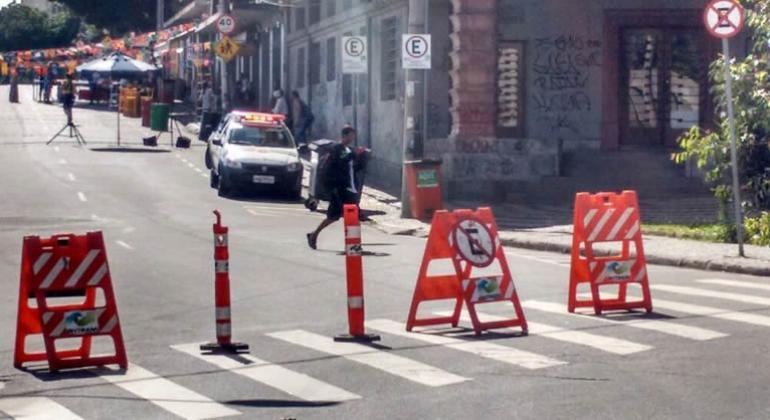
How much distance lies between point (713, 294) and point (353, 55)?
16.3 m

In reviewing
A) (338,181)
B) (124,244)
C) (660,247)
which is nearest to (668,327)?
(660,247)

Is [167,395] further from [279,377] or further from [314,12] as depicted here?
[314,12]

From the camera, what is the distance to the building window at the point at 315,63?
153 ft

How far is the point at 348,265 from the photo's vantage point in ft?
42.8

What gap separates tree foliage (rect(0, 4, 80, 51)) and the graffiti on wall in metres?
99.9

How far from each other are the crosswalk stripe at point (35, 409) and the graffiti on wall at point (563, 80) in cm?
2197

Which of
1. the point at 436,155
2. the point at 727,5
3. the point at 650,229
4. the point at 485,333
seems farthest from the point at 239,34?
the point at 485,333

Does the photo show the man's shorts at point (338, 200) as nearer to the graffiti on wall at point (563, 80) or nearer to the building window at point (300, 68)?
the graffiti on wall at point (563, 80)

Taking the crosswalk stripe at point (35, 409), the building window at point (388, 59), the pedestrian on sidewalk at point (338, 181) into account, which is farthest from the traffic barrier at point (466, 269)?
the building window at point (388, 59)

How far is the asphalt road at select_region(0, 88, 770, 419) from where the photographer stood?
32.9 ft

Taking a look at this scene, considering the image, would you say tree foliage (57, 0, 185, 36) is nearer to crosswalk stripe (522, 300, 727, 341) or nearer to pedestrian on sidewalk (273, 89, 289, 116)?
pedestrian on sidewalk (273, 89, 289, 116)

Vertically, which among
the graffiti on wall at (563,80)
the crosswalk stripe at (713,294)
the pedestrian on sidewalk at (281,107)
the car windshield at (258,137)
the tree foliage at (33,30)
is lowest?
the crosswalk stripe at (713,294)

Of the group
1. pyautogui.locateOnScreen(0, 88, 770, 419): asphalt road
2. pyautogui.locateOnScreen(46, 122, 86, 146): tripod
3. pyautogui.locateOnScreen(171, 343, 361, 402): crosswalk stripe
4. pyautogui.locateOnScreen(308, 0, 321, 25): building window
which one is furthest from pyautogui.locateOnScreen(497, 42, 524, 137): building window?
→ pyautogui.locateOnScreen(171, 343, 361, 402): crosswalk stripe

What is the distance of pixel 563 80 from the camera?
103 ft
